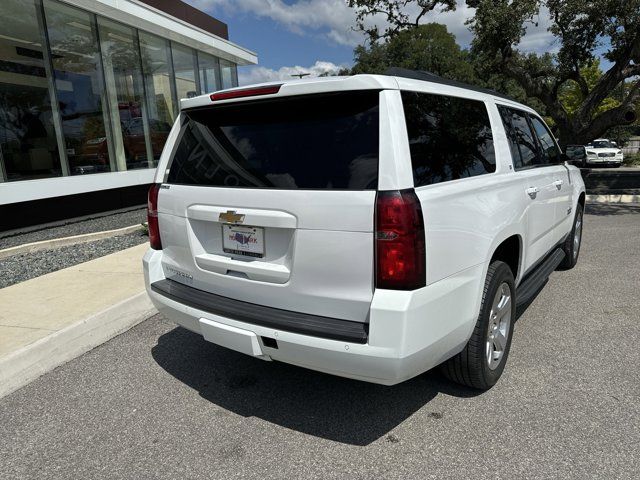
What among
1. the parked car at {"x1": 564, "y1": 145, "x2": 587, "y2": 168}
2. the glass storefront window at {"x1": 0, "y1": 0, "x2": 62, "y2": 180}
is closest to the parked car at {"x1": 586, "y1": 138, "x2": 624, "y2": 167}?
the parked car at {"x1": 564, "y1": 145, "x2": 587, "y2": 168}

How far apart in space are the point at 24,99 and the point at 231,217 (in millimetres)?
9204

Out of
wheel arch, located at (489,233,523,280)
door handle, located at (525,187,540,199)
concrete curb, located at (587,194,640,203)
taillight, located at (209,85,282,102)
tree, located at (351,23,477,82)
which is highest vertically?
tree, located at (351,23,477,82)

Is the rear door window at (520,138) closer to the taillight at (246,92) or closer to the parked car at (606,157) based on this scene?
the taillight at (246,92)

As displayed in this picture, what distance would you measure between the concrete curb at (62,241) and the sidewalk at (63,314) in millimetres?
1774

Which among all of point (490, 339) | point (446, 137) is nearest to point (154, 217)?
point (446, 137)

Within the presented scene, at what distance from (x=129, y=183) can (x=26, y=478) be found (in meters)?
9.79

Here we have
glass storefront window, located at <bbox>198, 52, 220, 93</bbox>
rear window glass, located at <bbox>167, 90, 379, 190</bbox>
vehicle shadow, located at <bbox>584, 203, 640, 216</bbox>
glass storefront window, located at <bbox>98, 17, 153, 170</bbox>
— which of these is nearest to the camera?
rear window glass, located at <bbox>167, 90, 379, 190</bbox>

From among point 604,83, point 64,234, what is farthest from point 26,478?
point 604,83

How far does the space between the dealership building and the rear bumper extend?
303 inches

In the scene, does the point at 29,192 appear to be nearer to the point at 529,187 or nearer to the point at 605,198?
the point at 529,187

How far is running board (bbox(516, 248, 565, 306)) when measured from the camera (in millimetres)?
3550

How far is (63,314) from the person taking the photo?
13.9ft

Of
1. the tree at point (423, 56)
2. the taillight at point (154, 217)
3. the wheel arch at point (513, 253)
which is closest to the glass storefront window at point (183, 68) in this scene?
the taillight at point (154, 217)

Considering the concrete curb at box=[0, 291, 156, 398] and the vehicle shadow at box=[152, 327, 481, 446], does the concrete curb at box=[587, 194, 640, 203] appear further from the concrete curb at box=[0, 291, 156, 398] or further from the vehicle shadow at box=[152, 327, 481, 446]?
the concrete curb at box=[0, 291, 156, 398]
